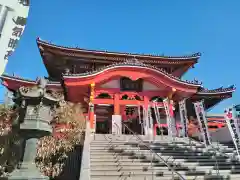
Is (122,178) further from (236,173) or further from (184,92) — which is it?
(184,92)

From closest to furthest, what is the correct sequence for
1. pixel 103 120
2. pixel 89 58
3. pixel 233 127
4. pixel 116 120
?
pixel 233 127, pixel 116 120, pixel 103 120, pixel 89 58

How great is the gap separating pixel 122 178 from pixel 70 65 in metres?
15.0

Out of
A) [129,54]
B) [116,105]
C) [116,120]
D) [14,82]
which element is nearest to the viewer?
[116,120]

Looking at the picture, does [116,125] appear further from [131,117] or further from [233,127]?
[233,127]

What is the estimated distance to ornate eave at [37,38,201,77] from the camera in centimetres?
1920

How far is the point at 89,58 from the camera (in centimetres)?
1978

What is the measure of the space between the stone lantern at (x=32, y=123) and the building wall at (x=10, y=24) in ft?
7.08

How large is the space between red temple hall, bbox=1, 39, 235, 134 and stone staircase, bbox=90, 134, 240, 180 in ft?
15.2

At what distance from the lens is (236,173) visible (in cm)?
822

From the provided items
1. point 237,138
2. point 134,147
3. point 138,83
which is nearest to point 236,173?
point 237,138

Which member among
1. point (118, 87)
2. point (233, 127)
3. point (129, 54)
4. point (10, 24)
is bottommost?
point (233, 127)

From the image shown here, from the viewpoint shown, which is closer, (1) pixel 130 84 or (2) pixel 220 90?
(1) pixel 130 84

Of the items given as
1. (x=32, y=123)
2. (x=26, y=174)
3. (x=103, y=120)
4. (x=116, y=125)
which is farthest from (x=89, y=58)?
(x=26, y=174)

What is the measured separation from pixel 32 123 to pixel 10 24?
398 cm
